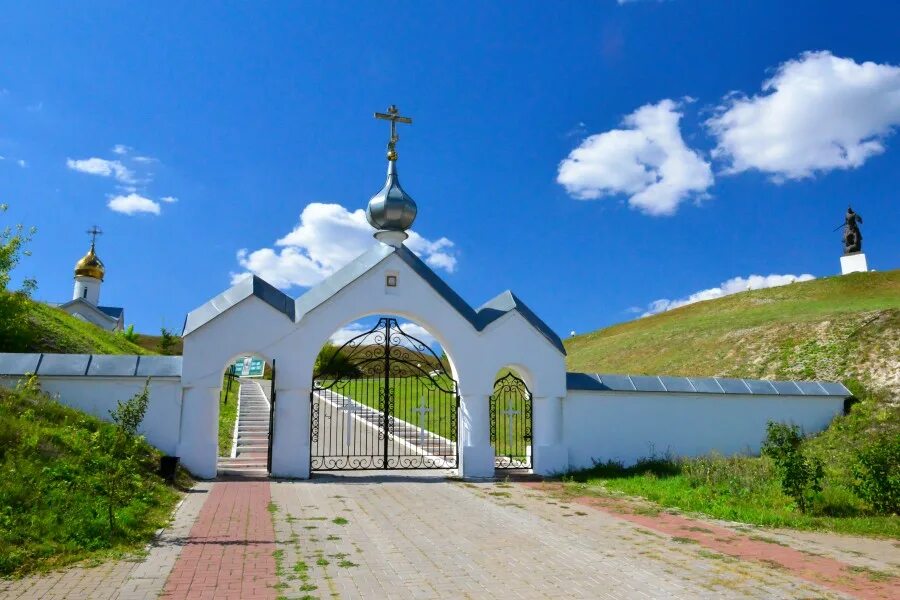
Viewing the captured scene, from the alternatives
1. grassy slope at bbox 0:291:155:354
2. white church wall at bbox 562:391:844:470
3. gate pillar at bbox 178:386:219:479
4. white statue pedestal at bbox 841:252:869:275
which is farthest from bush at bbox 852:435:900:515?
white statue pedestal at bbox 841:252:869:275

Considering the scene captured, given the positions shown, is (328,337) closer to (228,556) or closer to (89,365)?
(89,365)

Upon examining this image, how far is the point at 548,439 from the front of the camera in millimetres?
13727

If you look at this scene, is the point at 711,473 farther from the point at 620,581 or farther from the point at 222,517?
the point at 222,517

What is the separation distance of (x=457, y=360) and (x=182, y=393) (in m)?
5.18

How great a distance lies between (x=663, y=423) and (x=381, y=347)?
6.38 metres

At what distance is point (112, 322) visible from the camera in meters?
48.0

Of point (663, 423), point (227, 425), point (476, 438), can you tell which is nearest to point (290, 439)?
point (476, 438)

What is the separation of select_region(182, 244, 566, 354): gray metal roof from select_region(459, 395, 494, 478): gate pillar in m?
1.53

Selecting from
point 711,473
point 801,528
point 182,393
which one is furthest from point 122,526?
point 711,473

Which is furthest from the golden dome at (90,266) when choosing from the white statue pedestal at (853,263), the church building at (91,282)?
the white statue pedestal at (853,263)

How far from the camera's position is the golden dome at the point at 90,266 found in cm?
4884

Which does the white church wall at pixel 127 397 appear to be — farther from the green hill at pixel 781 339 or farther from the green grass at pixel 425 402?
the green hill at pixel 781 339

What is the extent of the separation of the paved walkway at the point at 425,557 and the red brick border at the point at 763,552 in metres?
0.05

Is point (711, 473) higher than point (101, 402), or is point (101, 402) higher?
point (101, 402)
